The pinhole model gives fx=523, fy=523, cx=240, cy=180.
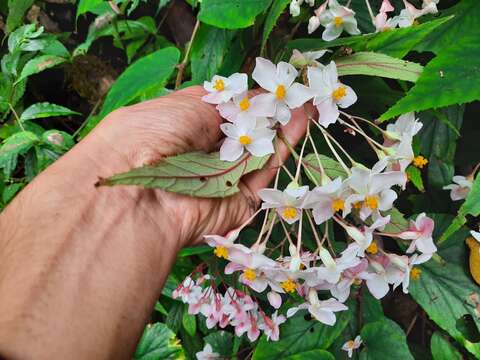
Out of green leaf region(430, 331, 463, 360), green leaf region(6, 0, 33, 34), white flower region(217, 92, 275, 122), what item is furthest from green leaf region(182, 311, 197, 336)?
green leaf region(6, 0, 33, 34)

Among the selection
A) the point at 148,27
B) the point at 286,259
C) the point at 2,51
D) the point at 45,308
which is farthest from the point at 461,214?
the point at 2,51

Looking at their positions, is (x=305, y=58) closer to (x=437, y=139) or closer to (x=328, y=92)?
(x=328, y=92)

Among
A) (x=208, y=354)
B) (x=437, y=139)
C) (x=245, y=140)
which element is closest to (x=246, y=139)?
(x=245, y=140)

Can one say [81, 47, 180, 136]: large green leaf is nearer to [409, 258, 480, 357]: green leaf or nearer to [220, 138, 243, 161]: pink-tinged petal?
[220, 138, 243, 161]: pink-tinged petal

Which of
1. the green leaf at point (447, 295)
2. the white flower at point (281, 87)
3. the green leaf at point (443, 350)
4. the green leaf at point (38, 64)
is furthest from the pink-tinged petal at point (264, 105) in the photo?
the green leaf at point (38, 64)

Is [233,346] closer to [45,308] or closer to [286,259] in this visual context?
[286,259]

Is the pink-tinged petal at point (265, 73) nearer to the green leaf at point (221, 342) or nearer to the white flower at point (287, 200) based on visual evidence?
the white flower at point (287, 200)
